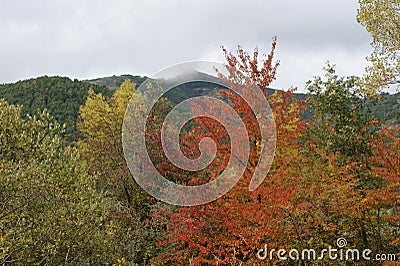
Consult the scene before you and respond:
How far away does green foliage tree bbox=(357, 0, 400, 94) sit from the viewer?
382 inches

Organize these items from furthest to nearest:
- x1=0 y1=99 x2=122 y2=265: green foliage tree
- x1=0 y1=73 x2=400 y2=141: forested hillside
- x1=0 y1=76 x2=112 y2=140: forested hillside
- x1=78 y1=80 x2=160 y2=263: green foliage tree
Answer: x1=0 y1=76 x2=112 y2=140: forested hillside → x1=0 y1=73 x2=400 y2=141: forested hillside → x1=78 y1=80 x2=160 y2=263: green foliage tree → x1=0 y1=99 x2=122 y2=265: green foliage tree

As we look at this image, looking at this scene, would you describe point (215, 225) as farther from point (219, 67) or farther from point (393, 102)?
point (393, 102)

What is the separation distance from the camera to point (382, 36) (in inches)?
394

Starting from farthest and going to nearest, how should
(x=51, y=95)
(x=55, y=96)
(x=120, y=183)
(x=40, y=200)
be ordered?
(x=51, y=95) → (x=55, y=96) → (x=120, y=183) → (x=40, y=200)

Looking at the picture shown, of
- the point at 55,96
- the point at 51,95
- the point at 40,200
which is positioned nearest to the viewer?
the point at 40,200

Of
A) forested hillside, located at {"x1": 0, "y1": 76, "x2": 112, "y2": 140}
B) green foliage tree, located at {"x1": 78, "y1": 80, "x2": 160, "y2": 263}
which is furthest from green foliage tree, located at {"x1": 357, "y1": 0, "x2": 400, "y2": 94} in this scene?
forested hillside, located at {"x1": 0, "y1": 76, "x2": 112, "y2": 140}

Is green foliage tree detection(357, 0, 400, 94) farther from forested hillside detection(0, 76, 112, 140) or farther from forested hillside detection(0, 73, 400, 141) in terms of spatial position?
forested hillside detection(0, 76, 112, 140)

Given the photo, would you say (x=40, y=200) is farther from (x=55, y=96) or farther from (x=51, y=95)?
(x=51, y=95)

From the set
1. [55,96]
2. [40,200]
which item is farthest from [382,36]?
[55,96]

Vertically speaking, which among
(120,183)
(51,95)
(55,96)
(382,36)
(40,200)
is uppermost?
(51,95)

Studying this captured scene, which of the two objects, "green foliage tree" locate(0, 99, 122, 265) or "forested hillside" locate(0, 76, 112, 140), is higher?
"forested hillside" locate(0, 76, 112, 140)

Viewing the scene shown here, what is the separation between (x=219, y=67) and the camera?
975 cm

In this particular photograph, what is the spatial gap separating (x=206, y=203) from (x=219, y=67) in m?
3.63

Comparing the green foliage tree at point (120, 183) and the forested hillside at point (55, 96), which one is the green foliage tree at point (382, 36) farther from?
the forested hillside at point (55, 96)
